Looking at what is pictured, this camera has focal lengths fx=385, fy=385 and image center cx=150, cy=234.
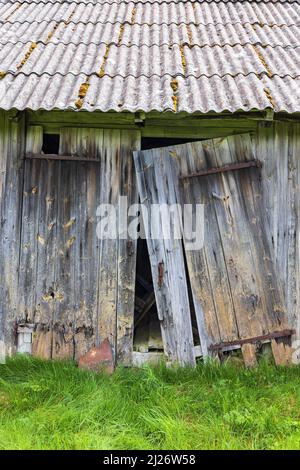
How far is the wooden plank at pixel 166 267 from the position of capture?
4.08 metres

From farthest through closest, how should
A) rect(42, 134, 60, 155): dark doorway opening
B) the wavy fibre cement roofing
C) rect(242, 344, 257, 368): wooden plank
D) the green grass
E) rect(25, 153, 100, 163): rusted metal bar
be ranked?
rect(42, 134, 60, 155): dark doorway opening, rect(25, 153, 100, 163): rusted metal bar, rect(242, 344, 257, 368): wooden plank, the wavy fibre cement roofing, the green grass

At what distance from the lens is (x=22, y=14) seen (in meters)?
5.93

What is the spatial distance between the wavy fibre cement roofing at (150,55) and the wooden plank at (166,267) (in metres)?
0.69

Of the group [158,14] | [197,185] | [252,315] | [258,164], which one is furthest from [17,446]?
[158,14]

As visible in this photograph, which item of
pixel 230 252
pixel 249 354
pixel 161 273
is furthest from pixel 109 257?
pixel 249 354

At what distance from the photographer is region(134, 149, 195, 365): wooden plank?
161 inches

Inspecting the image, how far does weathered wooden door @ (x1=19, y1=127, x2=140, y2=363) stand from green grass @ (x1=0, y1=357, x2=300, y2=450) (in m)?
0.37

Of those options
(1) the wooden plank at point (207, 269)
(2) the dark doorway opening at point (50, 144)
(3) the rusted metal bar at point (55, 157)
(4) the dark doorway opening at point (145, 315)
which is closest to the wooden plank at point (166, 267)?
(1) the wooden plank at point (207, 269)

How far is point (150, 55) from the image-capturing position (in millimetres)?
4656

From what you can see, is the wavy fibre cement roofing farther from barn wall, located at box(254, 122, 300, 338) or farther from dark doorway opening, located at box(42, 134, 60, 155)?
dark doorway opening, located at box(42, 134, 60, 155)

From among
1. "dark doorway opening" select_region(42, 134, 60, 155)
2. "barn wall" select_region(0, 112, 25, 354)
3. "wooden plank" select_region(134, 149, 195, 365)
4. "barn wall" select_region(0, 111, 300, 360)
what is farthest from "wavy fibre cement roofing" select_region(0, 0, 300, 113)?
"dark doorway opening" select_region(42, 134, 60, 155)

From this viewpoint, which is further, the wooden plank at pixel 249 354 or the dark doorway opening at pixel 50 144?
the dark doorway opening at pixel 50 144

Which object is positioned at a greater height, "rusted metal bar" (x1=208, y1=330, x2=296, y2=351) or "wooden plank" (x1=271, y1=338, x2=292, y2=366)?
"rusted metal bar" (x1=208, y1=330, x2=296, y2=351)

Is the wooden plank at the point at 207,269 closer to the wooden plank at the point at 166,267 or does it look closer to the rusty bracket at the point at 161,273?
the wooden plank at the point at 166,267
